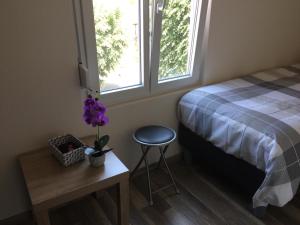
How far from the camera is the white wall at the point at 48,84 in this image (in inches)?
54.2

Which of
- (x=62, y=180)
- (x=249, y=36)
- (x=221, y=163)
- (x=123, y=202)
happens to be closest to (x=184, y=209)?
(x=221, y=163)

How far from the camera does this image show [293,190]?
155 cm

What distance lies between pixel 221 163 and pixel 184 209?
42 cm

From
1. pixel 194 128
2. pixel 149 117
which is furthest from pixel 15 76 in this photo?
pixel 194 128

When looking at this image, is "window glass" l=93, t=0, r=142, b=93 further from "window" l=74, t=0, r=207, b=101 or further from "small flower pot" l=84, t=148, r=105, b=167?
"small flower pot" l=84, t=148, r=105, b=167

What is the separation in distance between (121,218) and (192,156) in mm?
923

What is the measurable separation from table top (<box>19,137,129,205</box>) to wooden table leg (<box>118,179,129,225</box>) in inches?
2.1

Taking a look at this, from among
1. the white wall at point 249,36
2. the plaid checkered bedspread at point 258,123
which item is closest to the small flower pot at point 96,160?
the plaid checkered bedspread at point 258,123

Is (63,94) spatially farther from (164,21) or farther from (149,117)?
(164,21)

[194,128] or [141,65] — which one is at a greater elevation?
[141,65]

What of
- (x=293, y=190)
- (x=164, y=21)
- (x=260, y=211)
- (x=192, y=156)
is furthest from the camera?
(x=192, y=156)

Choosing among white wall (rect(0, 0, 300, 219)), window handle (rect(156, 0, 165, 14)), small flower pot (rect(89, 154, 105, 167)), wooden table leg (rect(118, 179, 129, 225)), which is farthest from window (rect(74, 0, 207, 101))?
wooden table leg (rect(118, 179, 129, 225))

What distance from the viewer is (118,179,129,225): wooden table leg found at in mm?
1479

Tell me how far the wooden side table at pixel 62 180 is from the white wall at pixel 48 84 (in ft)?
0.55
